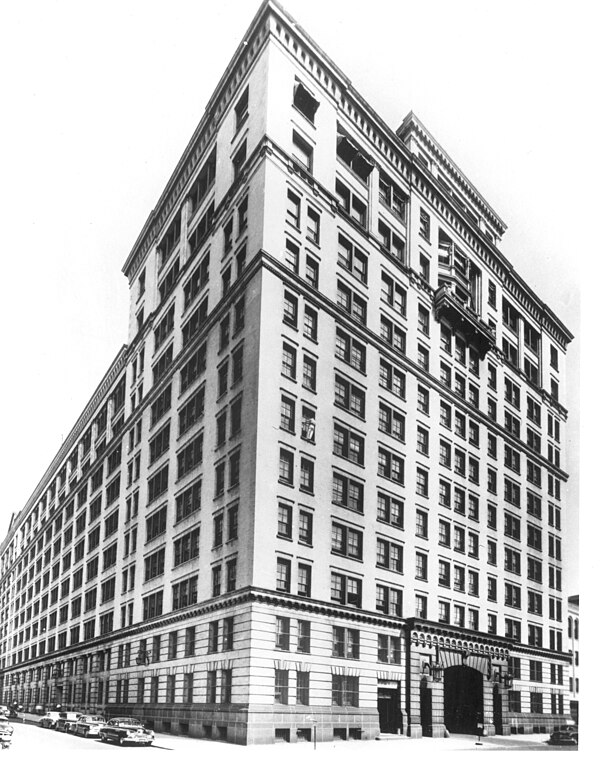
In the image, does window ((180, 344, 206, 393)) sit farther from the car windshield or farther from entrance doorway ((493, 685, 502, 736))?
entrance doorway ((493, 685, 502, 736))

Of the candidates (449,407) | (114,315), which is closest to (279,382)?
(114,315)

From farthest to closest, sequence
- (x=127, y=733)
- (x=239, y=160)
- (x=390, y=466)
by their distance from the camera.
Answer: (x=390, y=466)
(x=239, y=160)
(x=127, y=733)

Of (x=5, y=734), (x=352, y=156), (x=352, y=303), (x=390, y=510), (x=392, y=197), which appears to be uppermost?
(x=352, y=156)

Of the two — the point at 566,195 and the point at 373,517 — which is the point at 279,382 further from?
the point at 566,195

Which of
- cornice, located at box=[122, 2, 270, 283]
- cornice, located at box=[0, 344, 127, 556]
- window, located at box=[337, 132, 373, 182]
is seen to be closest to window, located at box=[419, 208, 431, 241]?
window, located at box=[337, 132, 373, 182]

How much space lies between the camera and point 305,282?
73.6 ft

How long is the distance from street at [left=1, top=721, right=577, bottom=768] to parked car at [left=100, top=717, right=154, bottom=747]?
0.83 feet

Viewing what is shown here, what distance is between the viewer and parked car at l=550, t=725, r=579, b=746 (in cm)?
1984

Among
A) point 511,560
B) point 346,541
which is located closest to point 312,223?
point 346,541

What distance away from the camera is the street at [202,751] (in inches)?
647

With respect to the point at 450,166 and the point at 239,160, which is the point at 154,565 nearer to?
the point at 239,160

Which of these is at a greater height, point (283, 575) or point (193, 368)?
point (193, 368)

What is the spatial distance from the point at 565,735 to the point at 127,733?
9927 mm

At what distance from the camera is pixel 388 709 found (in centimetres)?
2062
